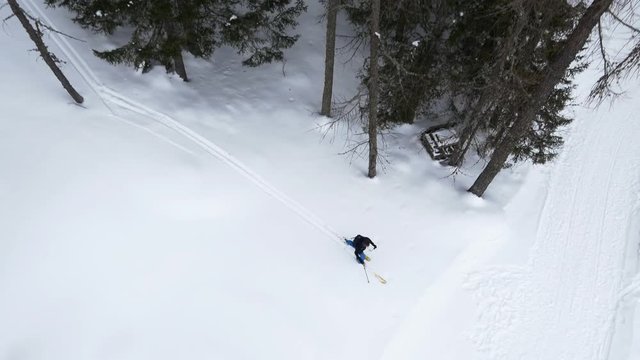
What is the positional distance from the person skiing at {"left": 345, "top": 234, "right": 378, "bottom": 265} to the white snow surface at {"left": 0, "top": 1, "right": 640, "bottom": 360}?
40 centimetres

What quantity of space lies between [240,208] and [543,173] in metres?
10.8

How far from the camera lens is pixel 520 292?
1277 centimetres

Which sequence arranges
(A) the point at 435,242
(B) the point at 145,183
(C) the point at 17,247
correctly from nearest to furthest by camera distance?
(C) the point at 17,247
(B) the point at 145,183
(A) the point at 435,242

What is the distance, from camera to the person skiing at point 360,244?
12.0 m

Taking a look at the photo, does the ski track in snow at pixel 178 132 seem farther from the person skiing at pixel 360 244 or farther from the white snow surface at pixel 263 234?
the person skiing at pixel 360 244

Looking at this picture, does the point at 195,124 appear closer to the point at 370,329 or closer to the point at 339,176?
the point at 339,176

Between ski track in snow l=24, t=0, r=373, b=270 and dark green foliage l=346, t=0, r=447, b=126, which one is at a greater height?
dark green foliage l=346, t=0, r=447, b=126

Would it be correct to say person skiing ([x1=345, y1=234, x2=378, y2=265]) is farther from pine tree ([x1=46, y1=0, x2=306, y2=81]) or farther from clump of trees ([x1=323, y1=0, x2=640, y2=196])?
pine tree ([x1=46, y1=0, x2=306, y2=81])

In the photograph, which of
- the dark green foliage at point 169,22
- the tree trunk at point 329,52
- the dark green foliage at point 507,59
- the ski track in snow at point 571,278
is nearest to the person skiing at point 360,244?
the ski track in snow at point 571,278

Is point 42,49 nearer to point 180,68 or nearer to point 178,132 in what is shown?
point 178,132

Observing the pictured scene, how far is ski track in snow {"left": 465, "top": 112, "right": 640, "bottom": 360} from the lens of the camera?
469 inches

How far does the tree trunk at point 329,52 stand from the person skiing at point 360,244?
205 inches

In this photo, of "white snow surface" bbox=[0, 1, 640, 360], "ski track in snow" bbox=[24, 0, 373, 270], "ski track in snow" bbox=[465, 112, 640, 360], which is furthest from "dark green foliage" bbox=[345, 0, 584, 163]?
"ski track in snow" bbox=[24, 0, 373, 270]

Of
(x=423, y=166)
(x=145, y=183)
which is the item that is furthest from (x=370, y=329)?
(x=145, y=183)
